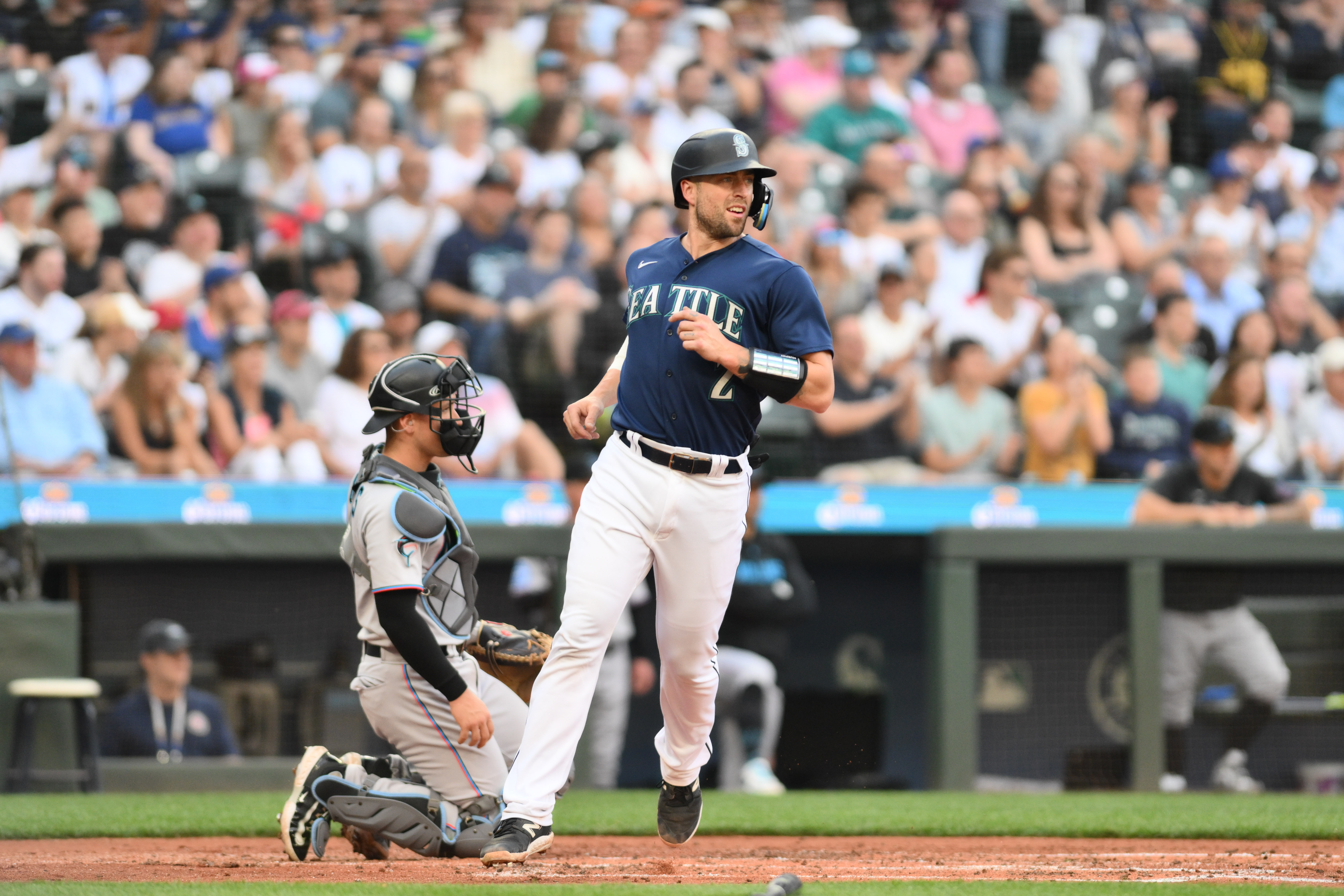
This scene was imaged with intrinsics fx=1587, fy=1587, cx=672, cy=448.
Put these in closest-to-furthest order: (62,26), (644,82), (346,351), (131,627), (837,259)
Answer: (131,627) → (346,351) → (837,259) → (62,26) → (644,82)

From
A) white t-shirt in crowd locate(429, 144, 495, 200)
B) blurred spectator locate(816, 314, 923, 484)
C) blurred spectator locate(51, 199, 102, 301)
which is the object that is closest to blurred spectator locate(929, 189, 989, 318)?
blurred spectator locate(816, 314, 923, 484)

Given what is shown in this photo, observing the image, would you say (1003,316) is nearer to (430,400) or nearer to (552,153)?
(552,153)

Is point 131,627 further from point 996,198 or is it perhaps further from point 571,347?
→ point 996,198

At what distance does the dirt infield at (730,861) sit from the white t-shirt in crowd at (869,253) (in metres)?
4.83

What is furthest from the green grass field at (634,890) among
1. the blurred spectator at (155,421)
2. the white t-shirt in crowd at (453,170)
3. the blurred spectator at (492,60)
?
the blurred spectator at (492,60)

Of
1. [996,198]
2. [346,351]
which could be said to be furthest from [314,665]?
[996,198]

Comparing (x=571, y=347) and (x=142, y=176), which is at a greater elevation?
(x=142, y=176)

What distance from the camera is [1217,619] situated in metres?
7.64

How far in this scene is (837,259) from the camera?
946cm

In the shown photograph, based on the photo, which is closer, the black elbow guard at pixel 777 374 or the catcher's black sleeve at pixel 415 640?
the black elbow guard at pixel 777 374

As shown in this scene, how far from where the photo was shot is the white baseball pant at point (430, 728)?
4352 millimetres

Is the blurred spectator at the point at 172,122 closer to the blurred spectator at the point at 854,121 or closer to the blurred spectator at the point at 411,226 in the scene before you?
the blurred spectator at the point at 411,226

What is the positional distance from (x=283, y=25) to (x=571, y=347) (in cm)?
339

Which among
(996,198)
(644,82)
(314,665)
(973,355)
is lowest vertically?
(314,665)
